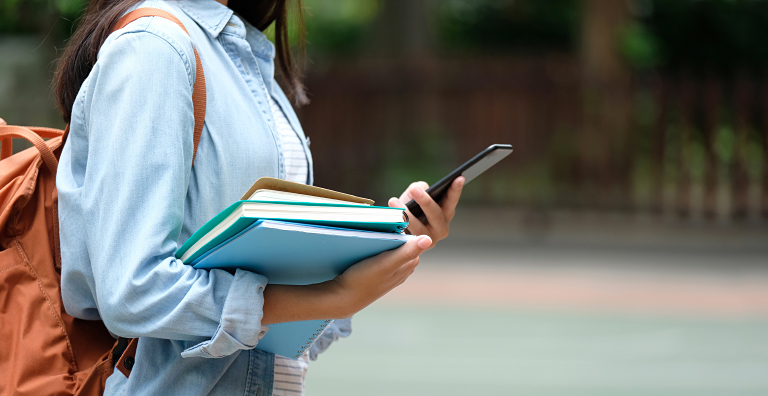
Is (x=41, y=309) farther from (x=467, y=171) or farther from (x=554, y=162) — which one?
(x=554, y=162)

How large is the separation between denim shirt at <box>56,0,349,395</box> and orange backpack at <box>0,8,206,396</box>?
4 centimetres

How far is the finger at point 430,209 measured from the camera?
5.11 ft

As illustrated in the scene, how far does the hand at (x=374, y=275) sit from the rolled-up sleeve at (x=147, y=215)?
0.12 metres

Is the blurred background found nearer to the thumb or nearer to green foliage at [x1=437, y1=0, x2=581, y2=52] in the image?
green foliage at [x1=437, y1=0, x2=581, y2=52]

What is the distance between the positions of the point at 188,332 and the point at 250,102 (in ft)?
1.42

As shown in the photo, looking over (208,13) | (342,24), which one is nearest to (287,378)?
(208,13)

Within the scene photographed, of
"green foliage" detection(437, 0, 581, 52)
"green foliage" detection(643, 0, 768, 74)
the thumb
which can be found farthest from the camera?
"green foliage" detection(437, 0, 581, 52)

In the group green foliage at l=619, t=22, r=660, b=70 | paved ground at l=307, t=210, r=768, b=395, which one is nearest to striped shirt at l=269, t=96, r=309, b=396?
paved ground at l=307, t=210, r=768, b=395

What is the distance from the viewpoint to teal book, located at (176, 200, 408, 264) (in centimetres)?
105

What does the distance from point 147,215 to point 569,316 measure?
20.1 feet

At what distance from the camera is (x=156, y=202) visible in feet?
3.65

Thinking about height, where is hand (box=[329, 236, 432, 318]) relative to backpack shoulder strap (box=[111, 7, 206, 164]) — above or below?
below

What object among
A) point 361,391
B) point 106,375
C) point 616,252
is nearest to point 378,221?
point 106,375

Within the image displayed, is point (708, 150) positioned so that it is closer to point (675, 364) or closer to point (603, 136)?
point (603, 136)
